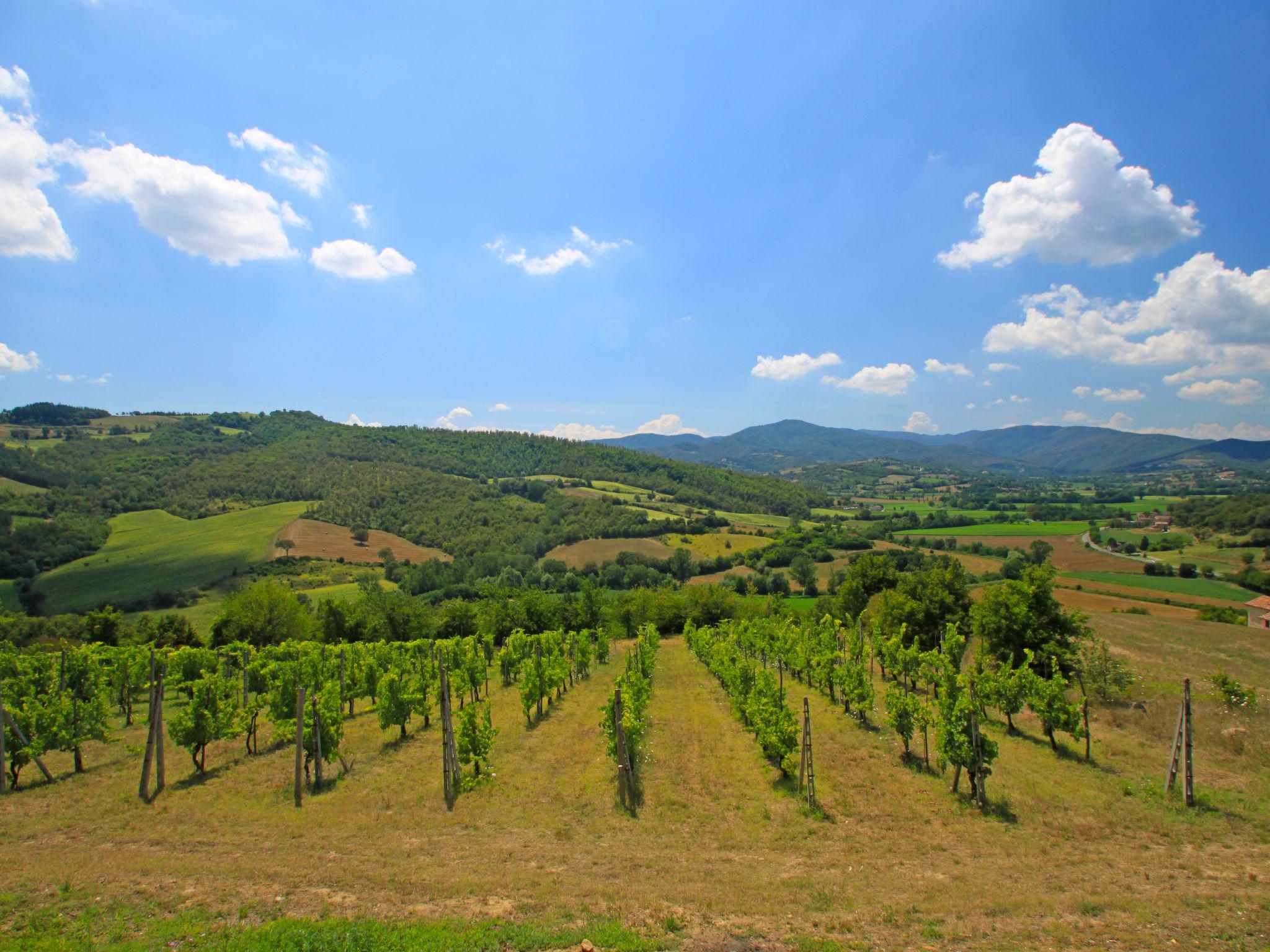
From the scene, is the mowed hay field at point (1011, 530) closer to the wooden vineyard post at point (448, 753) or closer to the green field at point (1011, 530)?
the green field at point (1011, 530)

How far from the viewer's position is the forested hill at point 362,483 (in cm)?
10025

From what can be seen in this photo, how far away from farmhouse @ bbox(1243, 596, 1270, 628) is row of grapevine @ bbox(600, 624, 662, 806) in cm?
3962

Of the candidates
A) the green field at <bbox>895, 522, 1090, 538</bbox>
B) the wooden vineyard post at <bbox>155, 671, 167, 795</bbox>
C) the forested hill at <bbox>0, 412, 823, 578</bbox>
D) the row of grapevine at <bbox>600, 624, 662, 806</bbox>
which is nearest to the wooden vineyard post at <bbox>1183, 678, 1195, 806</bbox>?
the row of grapevine at <bbox>600, 624, 662, 806</bbox>

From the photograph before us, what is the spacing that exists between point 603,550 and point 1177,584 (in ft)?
257

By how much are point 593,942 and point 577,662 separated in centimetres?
2669

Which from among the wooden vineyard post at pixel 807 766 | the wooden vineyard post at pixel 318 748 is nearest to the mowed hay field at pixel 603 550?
the wooden vineyard post at pixel 318 748

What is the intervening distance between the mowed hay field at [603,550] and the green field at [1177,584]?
5990cm

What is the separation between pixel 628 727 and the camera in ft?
50.7

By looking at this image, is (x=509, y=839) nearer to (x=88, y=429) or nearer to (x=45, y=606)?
(x=45, y=606)

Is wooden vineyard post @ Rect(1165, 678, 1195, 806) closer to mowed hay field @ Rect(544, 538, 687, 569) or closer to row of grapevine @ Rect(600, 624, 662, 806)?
row of grapevine @ Rect(600, 624, 662, 806)

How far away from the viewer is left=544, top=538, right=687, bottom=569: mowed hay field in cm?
9681

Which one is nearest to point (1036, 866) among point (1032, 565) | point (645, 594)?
point (1032, 565)

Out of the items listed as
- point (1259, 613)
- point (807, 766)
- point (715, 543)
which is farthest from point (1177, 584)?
point (807, 766)

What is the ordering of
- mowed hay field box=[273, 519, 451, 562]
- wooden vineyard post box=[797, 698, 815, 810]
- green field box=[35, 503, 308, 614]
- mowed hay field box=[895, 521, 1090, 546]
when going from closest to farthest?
wooden vineyard post box=[797, 698, 815, 810] → green field box=[35, 503, 308, 614] → mowed hay field box=[273, 519, 451, 562] → mowed hay field box=[895, 521, 1090, 546]
